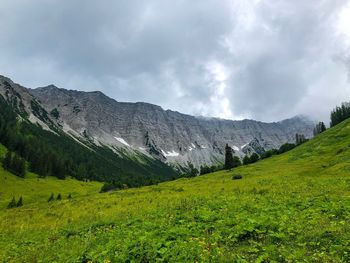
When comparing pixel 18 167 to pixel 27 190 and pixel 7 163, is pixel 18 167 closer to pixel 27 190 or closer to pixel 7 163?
pixel 7 163

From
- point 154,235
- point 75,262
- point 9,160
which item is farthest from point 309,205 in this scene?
point 9,160

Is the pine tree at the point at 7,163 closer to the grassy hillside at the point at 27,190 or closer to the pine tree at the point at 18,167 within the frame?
the pine tree at the point at 18,167

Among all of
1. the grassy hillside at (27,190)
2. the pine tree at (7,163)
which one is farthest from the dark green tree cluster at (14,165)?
the grassy hillside at (27,190)

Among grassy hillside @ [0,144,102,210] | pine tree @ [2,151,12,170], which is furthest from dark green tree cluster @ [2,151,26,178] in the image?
grassy hillside @ [0,144,102,210]

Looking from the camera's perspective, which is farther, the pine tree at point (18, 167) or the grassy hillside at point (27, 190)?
the pine tree at point (18, 167)

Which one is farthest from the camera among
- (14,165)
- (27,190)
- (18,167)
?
(18,167)

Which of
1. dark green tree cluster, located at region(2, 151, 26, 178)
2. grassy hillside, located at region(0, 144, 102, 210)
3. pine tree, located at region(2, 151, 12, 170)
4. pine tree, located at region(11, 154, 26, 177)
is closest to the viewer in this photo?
grassy hillside, located at region(0, 144, 102, 210)

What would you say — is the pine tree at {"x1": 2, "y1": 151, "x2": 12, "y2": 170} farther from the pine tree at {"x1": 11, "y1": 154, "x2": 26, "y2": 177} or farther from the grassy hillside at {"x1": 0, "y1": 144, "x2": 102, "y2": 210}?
the grassy hillside at {"x1": 0, "y1": 144, "x2": 102, "y2": 210}

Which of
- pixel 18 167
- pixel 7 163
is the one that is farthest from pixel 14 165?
pixel 7 163

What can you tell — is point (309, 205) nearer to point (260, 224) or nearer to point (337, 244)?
point (260, 224)

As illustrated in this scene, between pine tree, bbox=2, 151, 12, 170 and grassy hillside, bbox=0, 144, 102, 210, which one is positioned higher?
pine tree, bbox=2, 151, 12, 170

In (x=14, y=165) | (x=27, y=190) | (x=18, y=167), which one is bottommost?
(x=27, y=190)

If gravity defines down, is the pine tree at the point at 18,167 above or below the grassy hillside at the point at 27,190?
above

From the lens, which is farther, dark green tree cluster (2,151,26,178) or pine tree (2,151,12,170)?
dark green tree cluster (2,151,26,178)
